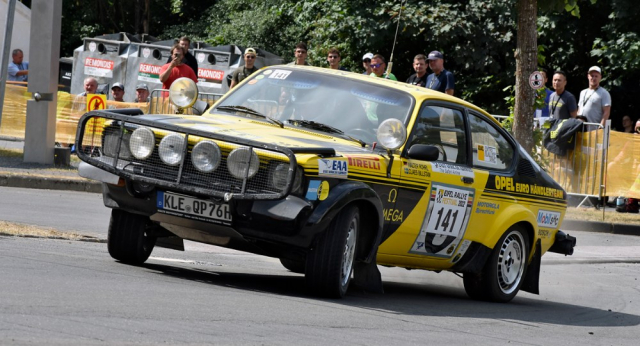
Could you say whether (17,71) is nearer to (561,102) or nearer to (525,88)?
(525,88)

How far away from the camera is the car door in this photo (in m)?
8.85

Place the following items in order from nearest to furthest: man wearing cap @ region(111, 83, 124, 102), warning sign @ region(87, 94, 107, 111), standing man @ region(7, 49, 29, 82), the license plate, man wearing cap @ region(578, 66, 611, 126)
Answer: the license plate
man wearing cap @ region(578, 66, 611, 126)
warning sign @ region(87, 94, 107, 111)
man wearing cap @ region(111, 83, 124, 102)
standing man @ region(7, 49, 29, 82)

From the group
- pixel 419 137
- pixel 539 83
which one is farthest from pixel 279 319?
pixel 539 83

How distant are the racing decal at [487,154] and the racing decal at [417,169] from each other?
0.95m

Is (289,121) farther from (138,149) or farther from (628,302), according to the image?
(628,302)

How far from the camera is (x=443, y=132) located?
31.0 ft

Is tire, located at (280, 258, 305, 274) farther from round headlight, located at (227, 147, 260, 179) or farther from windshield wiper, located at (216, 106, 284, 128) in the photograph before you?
round headlight, located at (227, 147, 260, 179)

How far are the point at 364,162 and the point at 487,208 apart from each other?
6.16 feet

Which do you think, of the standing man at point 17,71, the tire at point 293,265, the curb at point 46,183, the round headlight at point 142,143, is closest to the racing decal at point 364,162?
the round headlight at point 142,143

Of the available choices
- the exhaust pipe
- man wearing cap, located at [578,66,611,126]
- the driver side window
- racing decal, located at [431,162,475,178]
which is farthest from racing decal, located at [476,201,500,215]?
man wearing cap, located at [578,66,611,126]

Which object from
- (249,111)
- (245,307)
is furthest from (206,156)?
(249,111)

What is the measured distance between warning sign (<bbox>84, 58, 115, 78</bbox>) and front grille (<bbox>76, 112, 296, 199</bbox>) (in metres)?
25.1

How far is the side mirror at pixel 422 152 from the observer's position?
8.73m

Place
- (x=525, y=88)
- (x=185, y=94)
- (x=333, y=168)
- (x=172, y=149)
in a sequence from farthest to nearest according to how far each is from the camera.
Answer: (x=525, y=88) < (x=185, y=94) < (x=172, y=149) < (x=333, y=168)
